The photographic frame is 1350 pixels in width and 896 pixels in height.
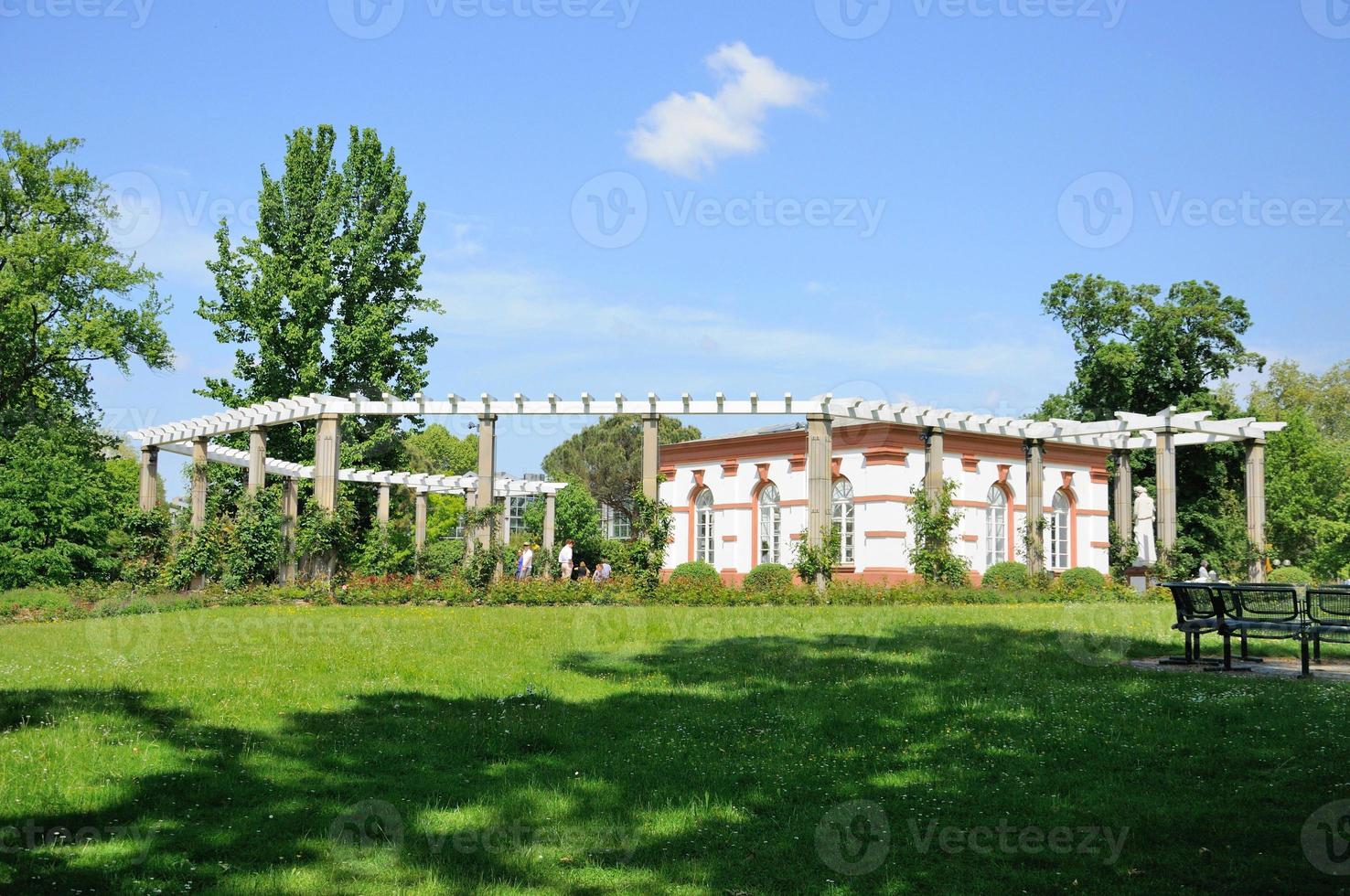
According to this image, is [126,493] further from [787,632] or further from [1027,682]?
[1027,682]

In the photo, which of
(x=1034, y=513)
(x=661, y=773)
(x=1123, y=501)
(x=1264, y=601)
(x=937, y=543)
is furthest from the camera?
(x=1123, y=501)

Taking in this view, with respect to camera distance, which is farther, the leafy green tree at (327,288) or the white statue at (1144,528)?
the leafy green tree at (327,288)

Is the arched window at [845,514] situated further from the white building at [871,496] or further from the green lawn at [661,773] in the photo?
the green lawn at [661,773]

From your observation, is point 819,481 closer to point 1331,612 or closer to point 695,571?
point 695,571

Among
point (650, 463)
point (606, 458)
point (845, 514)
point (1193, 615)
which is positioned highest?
point (606, 458)

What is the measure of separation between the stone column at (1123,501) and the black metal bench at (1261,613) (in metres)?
19.7

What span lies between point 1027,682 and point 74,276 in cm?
3634

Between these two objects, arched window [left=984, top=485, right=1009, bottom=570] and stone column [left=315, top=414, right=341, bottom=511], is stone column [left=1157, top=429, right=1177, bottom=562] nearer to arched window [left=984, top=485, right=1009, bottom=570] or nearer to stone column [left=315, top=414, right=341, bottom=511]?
arched window [left=984, top=485, right=1009, bottom=570]

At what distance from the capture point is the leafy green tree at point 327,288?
Answer: 112 ft

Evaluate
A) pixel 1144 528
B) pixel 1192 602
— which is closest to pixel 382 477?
pixel 1144 528

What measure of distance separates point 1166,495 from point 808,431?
9580 mm

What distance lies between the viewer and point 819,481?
24.4 metres

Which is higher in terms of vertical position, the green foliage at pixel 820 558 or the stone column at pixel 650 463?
the stone column at pixel 650 463

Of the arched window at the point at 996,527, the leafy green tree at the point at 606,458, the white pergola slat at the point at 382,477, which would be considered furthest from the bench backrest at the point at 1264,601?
the leafy green tree at the point at 606,458
